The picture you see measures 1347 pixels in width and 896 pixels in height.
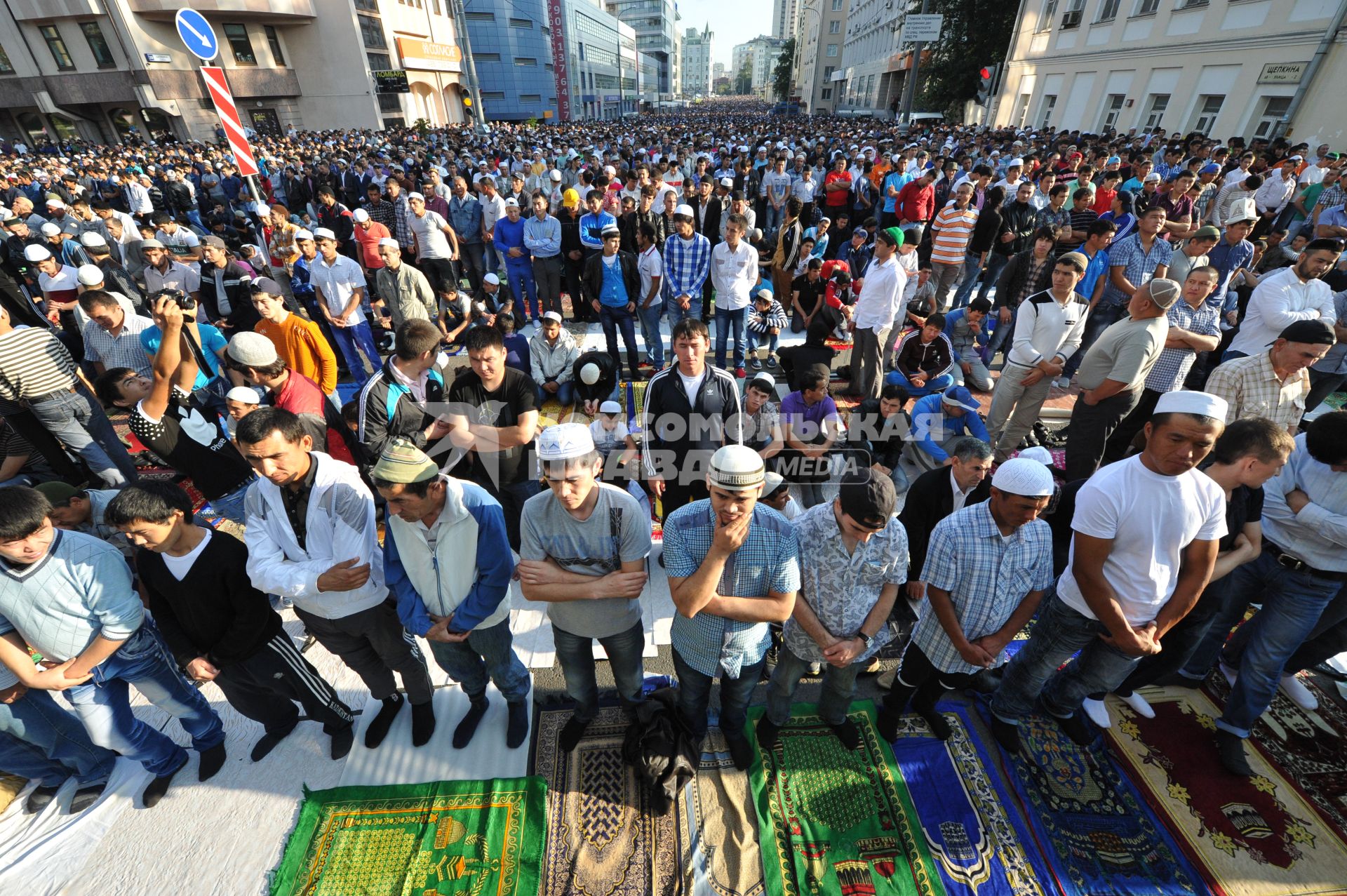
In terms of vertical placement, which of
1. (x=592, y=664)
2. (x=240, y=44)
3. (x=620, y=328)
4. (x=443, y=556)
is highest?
(x=240, y=44)

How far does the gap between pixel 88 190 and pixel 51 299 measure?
33.3 ft

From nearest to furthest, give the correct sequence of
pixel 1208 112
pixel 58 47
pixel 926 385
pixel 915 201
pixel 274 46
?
pixel 926 385
pixel 915 201
pixel 1208 112
pixel 58 47
pixel 274 46

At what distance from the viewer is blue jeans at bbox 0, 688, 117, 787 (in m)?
2.56

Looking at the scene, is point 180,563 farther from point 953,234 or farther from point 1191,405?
point 953,234

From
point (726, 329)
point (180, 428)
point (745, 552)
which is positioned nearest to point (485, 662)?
point (745, 552)

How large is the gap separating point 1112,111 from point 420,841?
31.9 m

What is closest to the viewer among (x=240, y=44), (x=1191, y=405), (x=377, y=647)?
(x=1191, y=405)

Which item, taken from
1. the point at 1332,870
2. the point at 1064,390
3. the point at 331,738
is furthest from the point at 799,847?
the point at 1064,390

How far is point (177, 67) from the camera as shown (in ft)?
94.6

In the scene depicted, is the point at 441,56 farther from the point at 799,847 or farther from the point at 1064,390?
the point at 799,847

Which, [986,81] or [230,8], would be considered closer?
[230,8]

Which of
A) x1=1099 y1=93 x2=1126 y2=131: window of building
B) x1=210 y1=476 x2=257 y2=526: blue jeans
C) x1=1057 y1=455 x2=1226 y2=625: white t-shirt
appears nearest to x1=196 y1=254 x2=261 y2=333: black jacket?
x1=210 y1=476 x2=257 y2=526: blue jeans

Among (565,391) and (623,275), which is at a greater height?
(623,275)

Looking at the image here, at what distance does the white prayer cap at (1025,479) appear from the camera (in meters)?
2.37
